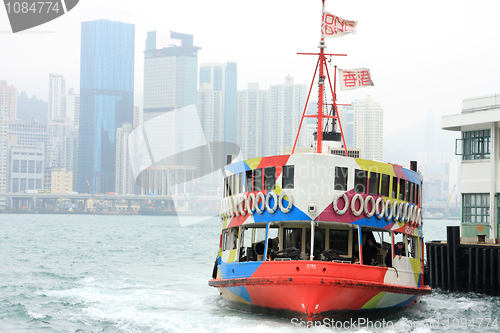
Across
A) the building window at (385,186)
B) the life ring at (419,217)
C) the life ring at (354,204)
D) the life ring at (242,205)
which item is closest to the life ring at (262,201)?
the life ring at (242,205)

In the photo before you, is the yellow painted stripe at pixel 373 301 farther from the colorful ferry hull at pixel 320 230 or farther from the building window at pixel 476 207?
the building window at pixel 476 207

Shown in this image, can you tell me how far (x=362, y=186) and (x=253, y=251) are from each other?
4186 mm

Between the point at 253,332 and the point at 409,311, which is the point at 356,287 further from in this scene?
the point at 409,311

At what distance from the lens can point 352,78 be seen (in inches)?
857

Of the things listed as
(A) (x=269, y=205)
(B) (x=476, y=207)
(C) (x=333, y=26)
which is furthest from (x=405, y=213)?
(B) (x=476, y=207)

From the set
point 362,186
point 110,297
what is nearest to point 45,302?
point 110,297

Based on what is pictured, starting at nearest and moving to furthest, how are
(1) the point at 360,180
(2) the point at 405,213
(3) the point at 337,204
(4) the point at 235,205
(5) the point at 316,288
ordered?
1. (5) the point at 316,288
2. (3) the point at 337,204
3. (1) the point at 360,180
4. (2) the point at 405,213
5. (4) the point at 235,205

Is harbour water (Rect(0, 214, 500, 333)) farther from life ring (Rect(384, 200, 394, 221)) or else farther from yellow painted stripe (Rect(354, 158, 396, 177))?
yellow painted stripe (Rect(354, 158, 396, 177))

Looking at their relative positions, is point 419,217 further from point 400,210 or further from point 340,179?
point 340,179

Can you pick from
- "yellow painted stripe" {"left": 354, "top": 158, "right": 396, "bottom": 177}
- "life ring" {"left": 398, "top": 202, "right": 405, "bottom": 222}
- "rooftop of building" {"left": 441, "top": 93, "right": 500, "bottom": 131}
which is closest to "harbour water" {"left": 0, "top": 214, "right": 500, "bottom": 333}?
"life ring" {"left": 398, "top": 202, "right": 405, "bottom": 222}

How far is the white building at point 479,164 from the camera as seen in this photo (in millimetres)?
30250

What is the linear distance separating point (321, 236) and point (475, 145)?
15517mm

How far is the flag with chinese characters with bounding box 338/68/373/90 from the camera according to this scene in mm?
21703

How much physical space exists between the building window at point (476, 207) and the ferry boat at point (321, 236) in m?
11.2
